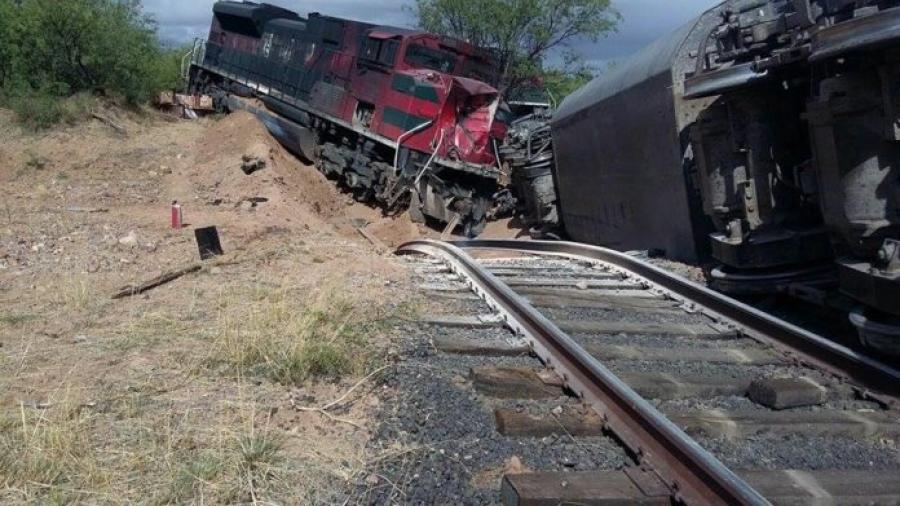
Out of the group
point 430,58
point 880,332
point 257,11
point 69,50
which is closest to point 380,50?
point 430,58

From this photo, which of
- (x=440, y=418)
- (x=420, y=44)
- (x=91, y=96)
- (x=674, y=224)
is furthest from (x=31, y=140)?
(x=440, y=418)

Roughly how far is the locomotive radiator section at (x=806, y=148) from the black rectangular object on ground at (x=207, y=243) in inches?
196

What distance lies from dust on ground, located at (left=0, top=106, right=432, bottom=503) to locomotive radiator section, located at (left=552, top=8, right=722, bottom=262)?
3312 millimetres

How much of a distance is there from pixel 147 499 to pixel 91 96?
2254cm

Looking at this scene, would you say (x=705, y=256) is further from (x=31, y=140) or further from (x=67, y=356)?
(x=31, y=140)

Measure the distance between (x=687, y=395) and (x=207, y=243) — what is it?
6063mm

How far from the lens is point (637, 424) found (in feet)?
13.0

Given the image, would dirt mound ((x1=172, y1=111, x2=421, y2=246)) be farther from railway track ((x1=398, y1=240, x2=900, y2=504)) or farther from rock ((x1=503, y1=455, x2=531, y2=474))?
rock ((x1=503, y1=455, x2=531, y2=474))

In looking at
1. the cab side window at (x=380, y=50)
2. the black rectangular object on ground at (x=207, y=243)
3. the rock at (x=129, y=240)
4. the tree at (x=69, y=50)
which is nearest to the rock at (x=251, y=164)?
the cab side window at (x=380, y=50)

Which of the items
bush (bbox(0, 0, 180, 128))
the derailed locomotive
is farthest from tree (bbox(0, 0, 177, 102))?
the derailed locomotive

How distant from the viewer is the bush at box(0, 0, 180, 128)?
75.1 feet

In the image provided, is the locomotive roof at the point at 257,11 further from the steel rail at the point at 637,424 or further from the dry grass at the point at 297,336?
the steel rail at the point at 637,424

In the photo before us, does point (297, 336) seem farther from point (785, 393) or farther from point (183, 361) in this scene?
point (785, 393)

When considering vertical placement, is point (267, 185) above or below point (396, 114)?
below
